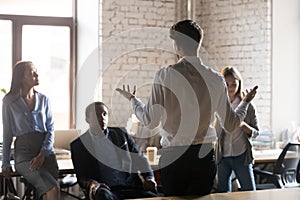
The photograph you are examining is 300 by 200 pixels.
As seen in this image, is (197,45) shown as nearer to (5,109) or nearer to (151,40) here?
(5,109)

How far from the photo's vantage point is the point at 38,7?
671 centimetres

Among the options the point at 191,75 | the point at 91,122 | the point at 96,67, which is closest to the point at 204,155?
the point at 191,75

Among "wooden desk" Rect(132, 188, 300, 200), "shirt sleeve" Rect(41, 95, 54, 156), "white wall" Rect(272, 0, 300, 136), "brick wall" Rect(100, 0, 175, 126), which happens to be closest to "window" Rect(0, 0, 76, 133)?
"brick wall" Rect(100, 0, 175, 126)

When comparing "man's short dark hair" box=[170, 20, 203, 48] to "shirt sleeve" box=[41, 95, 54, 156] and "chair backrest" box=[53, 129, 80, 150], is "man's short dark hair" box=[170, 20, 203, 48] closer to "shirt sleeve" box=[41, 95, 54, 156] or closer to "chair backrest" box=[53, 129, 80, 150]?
"shirt sleeve" box=[41, 95, 54, 156]

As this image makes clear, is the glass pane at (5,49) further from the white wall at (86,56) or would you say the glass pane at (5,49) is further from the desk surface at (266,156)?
the desk surface at (266,156)

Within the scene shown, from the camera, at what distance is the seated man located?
410 centimetres

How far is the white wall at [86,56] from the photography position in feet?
22.0

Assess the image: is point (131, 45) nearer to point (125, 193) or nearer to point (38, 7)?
point (38, 7)

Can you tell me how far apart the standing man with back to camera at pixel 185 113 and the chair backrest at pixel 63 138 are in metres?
3.25

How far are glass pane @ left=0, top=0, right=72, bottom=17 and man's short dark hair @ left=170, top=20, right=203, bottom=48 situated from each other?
4.03 m

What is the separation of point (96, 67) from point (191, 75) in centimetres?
379

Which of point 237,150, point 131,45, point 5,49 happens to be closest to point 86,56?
point 131,45

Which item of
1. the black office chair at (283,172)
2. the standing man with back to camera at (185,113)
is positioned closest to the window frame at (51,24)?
the black office chair at (283,172)

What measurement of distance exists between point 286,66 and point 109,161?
10.7 ft
